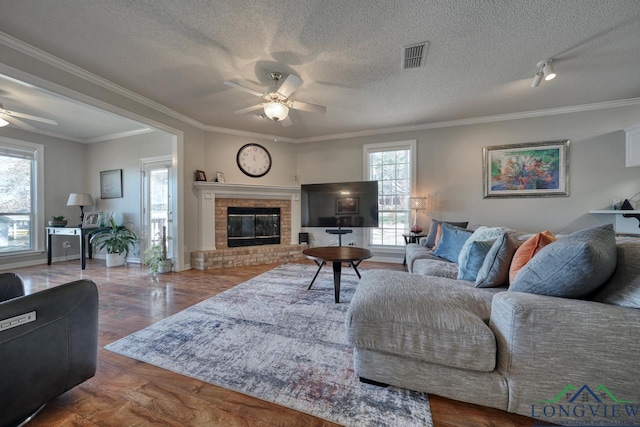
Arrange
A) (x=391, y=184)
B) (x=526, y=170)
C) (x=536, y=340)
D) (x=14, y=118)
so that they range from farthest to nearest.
→ (x=391, y=184) < (x=526, y=170) < (x=14, y=118) < (x=536, y=340)

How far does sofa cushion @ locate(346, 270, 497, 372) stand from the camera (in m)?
1.13

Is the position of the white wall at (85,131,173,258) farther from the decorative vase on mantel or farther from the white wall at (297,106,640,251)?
the white wall at (297,106,640,251)

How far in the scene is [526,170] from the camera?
3832mm

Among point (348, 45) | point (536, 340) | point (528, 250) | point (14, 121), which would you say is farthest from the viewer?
point (14, 121)

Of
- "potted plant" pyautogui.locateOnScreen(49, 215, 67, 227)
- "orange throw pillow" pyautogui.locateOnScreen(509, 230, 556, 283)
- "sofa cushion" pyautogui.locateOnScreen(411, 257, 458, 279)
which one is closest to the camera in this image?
"orange throw pillow" pyautogui.locateOnScreen(509, 230, 556, 283)

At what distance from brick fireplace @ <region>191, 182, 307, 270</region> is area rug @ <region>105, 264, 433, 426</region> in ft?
5.64

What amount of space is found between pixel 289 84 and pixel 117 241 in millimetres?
4396

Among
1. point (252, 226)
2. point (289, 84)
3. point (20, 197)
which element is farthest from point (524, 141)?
point (20, 197)

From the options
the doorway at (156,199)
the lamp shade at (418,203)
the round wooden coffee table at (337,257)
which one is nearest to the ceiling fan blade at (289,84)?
the round wooden coffee table at (337,257)

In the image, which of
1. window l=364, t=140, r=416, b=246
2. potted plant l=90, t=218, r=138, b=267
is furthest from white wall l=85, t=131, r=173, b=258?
window l=364, t=140, r=416, b=246

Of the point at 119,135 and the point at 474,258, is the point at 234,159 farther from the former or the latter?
the point at 474,258

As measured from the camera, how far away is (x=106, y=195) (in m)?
5.06

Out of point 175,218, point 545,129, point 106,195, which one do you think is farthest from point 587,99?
point 106,195

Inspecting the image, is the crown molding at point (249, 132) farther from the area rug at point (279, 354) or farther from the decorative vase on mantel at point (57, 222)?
the decorative vase on mantel at point (57, 222)
